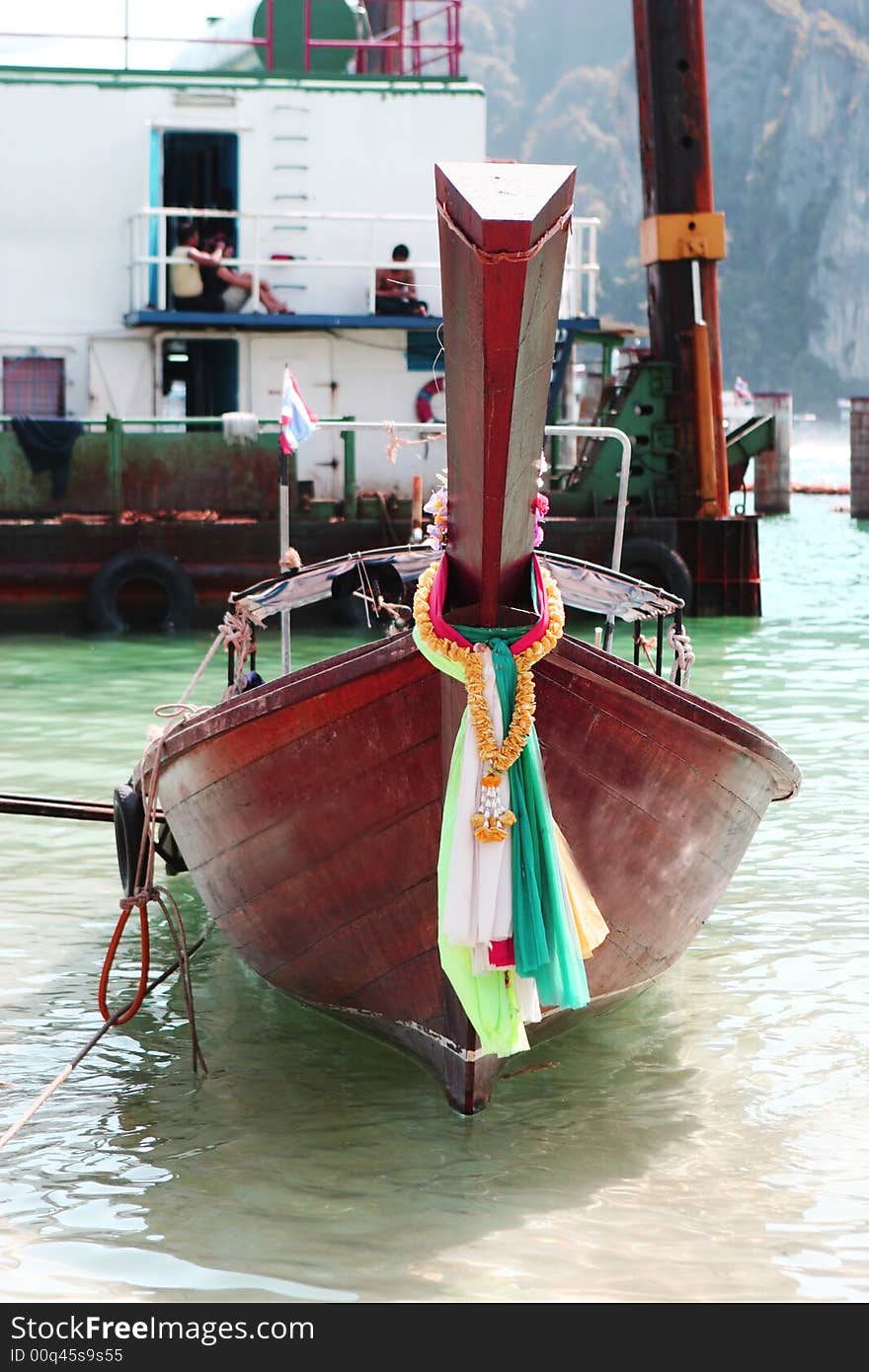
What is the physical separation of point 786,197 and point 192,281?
160 metres

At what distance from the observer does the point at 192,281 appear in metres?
18.2

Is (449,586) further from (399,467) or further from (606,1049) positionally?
(399,467)

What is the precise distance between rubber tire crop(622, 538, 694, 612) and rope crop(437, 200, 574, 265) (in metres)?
13.8

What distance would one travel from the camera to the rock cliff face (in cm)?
16425

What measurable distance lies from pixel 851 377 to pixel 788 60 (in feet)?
123

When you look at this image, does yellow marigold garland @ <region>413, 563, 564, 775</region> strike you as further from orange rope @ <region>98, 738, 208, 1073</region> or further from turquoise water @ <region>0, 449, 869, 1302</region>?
orange rope @ <region>98, 738, 208, 1073</region>

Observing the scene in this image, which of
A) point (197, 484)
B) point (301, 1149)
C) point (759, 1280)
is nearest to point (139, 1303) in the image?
→ point (301, 1149)

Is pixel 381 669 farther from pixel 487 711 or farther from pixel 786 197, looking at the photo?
pixel 786 197

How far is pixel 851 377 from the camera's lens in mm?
163125

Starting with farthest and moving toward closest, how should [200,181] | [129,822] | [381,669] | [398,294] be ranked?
[200,181]
[398,294]
[129,822]
[381,669]

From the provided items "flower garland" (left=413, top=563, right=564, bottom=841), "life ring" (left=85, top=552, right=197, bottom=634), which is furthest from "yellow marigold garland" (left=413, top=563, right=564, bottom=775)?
"life ring" (left=85, top=552, right=197, bottom=634)

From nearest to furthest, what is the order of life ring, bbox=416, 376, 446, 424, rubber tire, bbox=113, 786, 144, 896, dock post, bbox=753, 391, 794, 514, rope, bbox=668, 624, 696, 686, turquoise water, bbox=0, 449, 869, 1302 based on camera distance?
turquoise water, bbox=0, 449, 869, 1302 < rubber tire, bbox=113, 786, 144, 896 < rope, bbox=668, 624, 696, 686 < life ring, bbox=416, 376, 446, 424 < dock post, bbox=753, 391, 794, 514

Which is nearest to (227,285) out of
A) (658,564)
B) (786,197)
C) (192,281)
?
(192,281)

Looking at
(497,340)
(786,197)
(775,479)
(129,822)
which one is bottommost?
(129,822)
